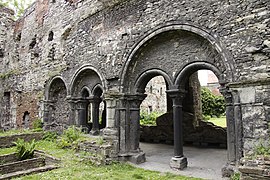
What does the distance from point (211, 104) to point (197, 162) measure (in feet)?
57.9

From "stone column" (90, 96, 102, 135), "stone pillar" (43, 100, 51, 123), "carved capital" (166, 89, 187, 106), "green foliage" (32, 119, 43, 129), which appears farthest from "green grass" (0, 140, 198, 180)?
"green foliage" (32, 119, 43, 129)

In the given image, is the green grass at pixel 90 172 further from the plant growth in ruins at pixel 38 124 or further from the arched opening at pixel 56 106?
the plant growth in ruins at pixel 38 124

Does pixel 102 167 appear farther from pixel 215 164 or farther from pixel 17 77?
pixel 17 77

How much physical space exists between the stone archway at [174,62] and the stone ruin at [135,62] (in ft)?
0.09

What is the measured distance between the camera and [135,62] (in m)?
7.38

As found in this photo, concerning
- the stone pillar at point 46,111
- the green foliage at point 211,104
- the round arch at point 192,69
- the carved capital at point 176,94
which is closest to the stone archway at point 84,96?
the stone pillar at point 46,111

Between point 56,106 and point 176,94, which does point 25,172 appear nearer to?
point 176,94

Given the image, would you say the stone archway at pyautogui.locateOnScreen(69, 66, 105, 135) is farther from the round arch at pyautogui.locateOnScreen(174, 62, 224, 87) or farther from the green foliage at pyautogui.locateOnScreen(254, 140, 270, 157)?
the green foliage at pyautogui.locateOnScreen(254, 140, 270, 157)

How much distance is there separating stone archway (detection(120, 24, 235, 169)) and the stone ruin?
0.09 ft

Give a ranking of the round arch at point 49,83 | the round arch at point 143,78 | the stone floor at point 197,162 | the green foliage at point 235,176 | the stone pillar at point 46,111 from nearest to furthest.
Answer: the green foliage at point 235,176 → the stone floor at point 197,162 → the round arch at point 143,78 → the round arch at point 49,83 → the stone pillar at point 46,111

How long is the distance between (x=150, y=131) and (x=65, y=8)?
740 centimetres

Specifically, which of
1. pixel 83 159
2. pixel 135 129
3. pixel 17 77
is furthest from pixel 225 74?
pixel 17 77

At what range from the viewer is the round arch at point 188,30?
17.1ft

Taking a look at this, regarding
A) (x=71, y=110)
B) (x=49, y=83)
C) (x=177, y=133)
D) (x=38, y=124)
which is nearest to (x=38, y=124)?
(x=38, y=124)
